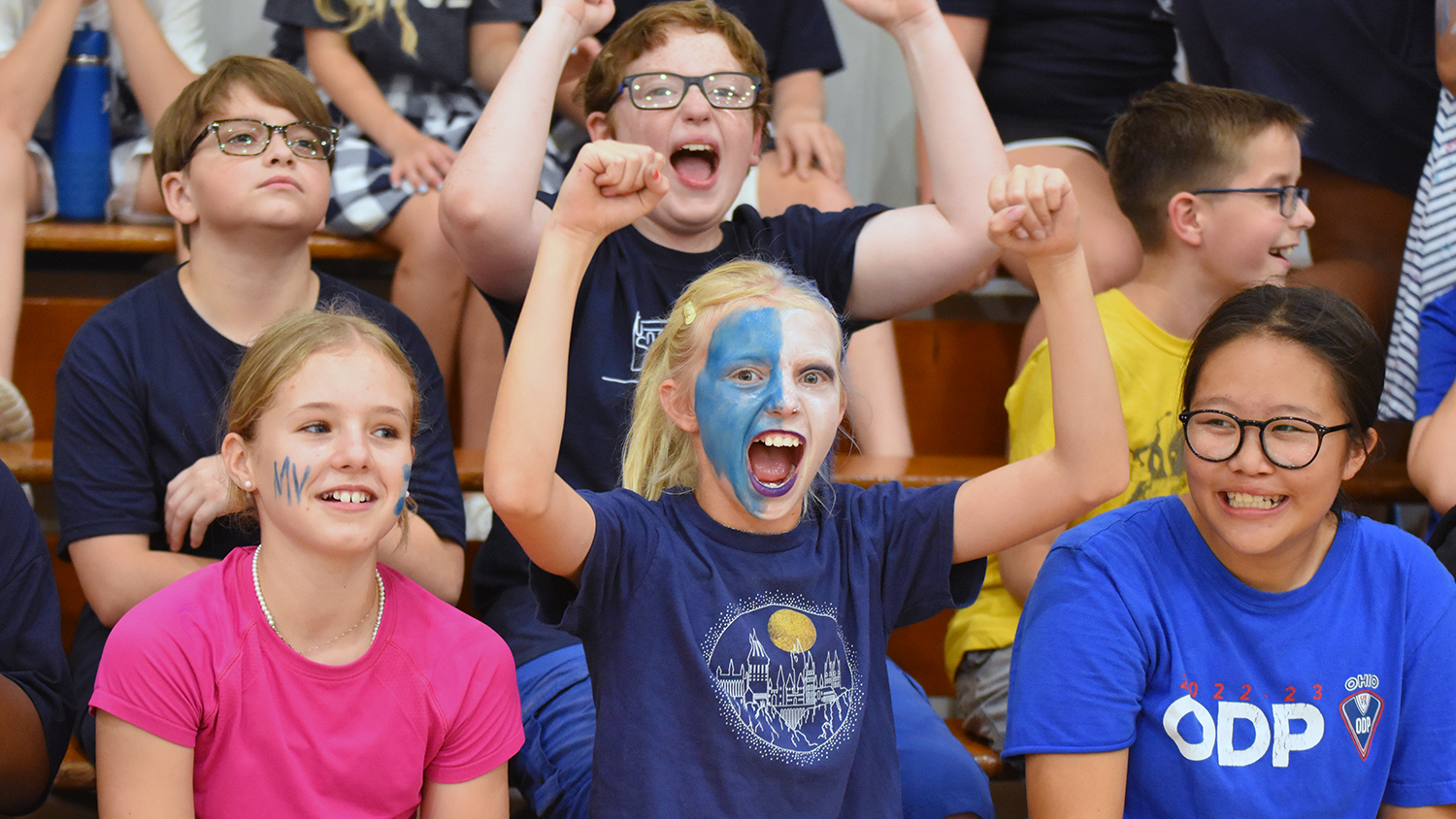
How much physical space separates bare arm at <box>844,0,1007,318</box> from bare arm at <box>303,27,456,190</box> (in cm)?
101

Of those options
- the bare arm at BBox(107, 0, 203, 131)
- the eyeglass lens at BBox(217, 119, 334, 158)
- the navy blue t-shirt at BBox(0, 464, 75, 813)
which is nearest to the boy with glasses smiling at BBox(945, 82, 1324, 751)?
the eyeglass lens at BBox(217, 119, 334, 158)

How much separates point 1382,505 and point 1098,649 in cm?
111

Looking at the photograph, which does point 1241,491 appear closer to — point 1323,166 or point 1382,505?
point 1382,505

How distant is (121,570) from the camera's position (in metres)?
1.76

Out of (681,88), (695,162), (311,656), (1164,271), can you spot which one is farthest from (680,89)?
(311,656)

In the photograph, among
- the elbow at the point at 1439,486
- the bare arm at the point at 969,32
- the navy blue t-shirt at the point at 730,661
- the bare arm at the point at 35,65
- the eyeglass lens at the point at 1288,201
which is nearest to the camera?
the navy blue t-shirt at the point at 730,661

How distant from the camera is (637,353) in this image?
1.92m

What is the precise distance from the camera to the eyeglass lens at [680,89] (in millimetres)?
1976

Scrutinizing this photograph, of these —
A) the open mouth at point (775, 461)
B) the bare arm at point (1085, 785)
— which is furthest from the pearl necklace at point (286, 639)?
the bare arm at point (1085, 785)

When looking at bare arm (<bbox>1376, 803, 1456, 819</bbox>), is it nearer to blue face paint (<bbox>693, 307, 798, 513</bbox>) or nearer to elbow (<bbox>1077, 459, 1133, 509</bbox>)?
elbow (<bbox>1077, 459, 1133, 509</bbox>)

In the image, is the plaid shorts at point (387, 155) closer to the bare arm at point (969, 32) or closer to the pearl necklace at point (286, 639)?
the bare arm at point (969, 32)

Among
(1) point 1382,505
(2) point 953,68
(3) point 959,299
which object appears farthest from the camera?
(3) point 959,299

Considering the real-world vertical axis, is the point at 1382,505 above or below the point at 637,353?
below

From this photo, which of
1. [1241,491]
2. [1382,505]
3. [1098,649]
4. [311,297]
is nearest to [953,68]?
[1241,491]
